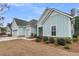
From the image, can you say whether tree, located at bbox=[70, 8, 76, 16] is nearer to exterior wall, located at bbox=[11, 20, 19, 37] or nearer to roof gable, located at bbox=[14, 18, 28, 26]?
roof gable, located at bbox=[14, 18, 28, 26]

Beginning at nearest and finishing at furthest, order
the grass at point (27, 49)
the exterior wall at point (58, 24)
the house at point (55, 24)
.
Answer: the grass at point (27, 49)
the house at point (55, 24)
the exterior wall at point (58, 24)

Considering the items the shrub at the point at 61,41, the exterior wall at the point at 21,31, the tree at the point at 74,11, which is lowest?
the shrub at the point at 61,41

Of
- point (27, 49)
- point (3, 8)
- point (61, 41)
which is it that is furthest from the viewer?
point (61, 41)

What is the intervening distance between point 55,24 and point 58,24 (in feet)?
0.66

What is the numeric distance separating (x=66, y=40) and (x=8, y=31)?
8.34 ft

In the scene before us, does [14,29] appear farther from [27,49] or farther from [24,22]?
[27,49]

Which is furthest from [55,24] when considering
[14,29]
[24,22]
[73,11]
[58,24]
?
[14,29]

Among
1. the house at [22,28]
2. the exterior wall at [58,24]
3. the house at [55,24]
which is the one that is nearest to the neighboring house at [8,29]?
the house at [22,28]

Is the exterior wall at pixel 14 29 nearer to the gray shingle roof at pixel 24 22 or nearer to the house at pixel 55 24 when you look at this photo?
the gray shingle roof at pixel 24 22

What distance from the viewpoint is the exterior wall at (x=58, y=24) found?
832 cm

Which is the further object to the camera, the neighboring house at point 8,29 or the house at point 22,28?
the house at point 22,28

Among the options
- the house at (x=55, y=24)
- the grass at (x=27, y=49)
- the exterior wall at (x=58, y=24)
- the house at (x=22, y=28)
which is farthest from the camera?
the exterior wall at (x=58, y=24)

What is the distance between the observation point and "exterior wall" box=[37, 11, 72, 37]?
328 inches

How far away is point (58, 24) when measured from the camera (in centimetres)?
866
